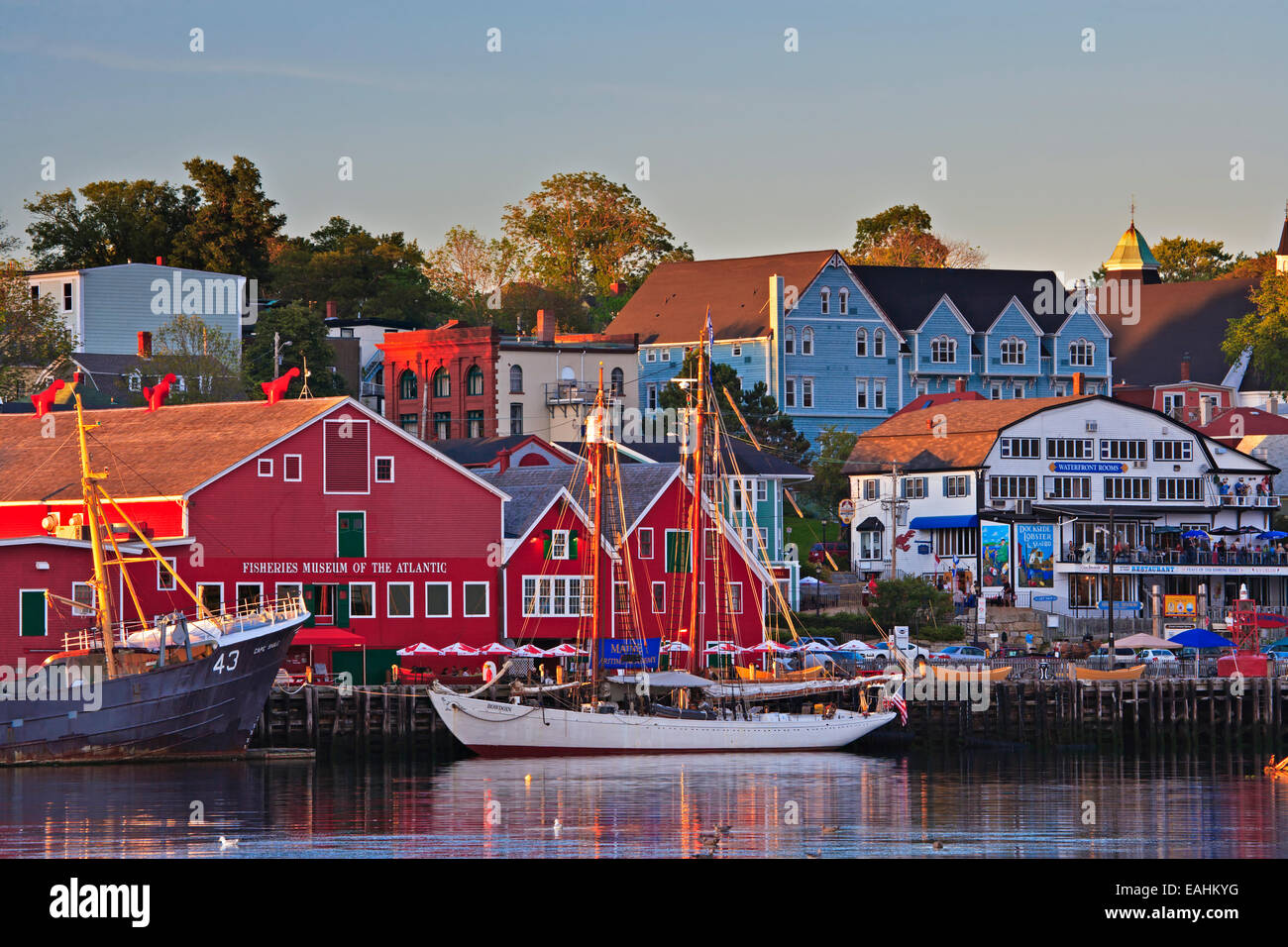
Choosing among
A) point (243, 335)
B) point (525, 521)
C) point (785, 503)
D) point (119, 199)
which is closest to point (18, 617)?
point (525, 521)

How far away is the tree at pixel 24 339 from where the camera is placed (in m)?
104

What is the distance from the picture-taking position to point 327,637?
6725cm

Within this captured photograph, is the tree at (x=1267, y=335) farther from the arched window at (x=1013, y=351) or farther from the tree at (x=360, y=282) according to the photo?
the tree at (x=360, y=282)

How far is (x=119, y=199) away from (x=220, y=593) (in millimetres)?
76478

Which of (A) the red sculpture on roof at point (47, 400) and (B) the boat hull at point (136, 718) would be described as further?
(A) the red sculpture on roof at point (47, 400)

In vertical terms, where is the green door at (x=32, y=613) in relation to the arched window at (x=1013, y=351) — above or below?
below

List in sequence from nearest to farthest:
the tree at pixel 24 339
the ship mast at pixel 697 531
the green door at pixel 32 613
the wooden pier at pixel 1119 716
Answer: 1. the green door at pixel 32 613
2. the wooden pier at pixel 1119 716
3. the ship mast at pixel 697 531
4. the tree at pixel 24 339

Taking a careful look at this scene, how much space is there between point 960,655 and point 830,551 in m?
27.9

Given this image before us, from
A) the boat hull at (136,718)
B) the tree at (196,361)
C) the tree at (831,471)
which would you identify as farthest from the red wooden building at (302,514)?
the tree at (831,471)

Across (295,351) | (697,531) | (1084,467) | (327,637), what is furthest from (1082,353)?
(327,637)

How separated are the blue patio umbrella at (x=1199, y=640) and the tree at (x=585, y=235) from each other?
8294 centimetres

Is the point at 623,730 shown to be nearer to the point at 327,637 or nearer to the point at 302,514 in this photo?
the point at 327,637
